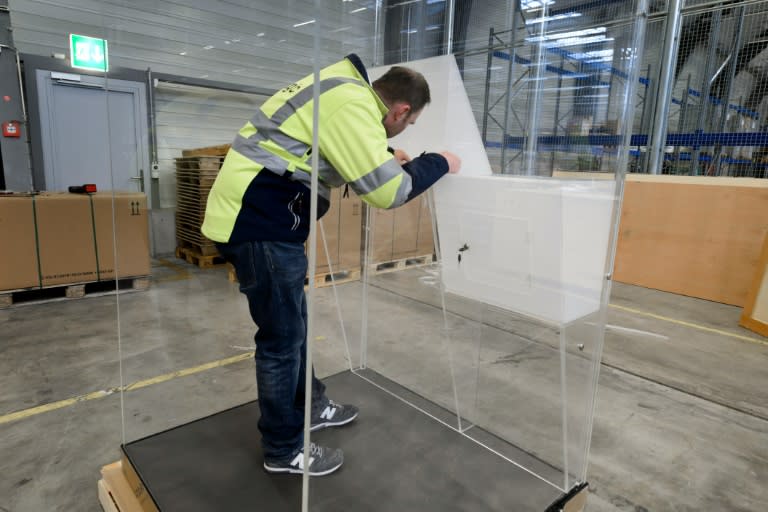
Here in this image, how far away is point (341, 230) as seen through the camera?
4266 mm

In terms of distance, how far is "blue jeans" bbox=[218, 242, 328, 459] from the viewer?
1.43 m

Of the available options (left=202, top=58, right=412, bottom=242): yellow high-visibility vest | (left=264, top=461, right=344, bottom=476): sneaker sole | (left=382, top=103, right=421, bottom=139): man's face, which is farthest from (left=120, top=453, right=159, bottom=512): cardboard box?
(left=382, top=103, right=421, bottom=139): man's face

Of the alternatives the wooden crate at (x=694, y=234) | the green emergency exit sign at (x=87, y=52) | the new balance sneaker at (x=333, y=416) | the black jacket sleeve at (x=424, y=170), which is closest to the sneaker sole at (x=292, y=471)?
the new balance sneaker at (x=333, y=416)

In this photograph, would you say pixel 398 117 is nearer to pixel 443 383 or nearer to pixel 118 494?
pixel 118 494

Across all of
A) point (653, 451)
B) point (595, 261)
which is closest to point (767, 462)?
point (653, 451)

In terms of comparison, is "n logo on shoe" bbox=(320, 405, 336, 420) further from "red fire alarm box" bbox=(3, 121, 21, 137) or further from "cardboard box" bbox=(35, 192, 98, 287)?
"red fire alarm box" bbox=(3, 121, 21, 137)

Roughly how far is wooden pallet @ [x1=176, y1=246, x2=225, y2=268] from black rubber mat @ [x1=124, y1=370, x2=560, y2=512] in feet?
10.4

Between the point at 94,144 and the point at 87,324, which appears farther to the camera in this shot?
the point at 94,144

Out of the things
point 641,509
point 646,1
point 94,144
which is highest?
point 646,1

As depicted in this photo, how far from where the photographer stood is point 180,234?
5.16 m

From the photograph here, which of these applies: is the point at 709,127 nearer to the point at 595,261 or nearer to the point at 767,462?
the point at 767,462

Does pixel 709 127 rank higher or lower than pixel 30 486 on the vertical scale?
higher

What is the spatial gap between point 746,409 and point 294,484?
2.61 m

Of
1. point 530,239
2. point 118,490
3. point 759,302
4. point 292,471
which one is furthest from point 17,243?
point 759,302
